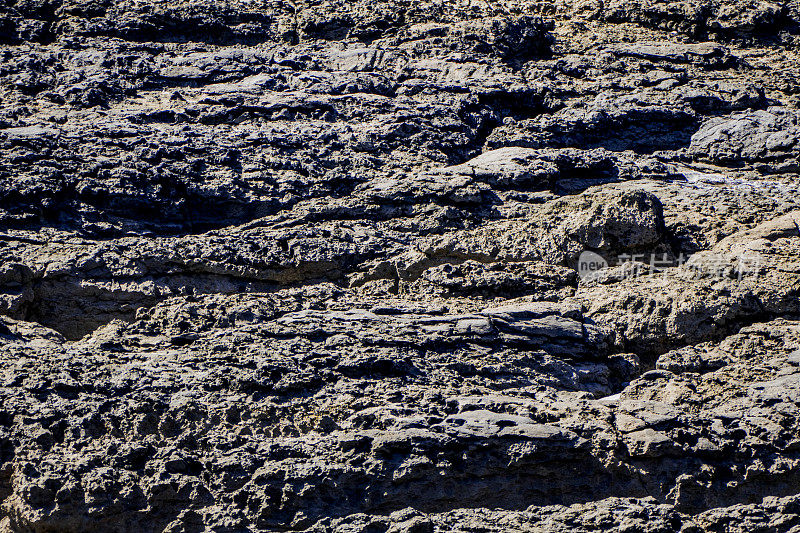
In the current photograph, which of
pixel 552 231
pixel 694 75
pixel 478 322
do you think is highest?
pixel 694 75

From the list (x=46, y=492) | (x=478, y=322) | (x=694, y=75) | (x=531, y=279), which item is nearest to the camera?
(x=46, y=492)

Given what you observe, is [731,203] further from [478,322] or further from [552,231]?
[478,322]

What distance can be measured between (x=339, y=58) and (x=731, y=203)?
5.04 m

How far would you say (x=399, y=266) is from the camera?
7.07 meters

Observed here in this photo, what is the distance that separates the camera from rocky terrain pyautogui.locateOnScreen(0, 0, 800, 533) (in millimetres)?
5223

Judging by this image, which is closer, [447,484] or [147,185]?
[447,484]

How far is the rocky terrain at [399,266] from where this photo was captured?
17.1ft

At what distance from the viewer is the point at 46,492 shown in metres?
5.09

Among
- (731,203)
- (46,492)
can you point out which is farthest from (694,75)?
(46,492)

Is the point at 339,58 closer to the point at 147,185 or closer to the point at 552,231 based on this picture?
the point at 147,185

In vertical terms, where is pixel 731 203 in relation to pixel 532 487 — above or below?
above

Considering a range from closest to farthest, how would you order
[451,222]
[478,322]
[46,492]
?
1. [46,492]
2. [478,322]
3. [451,222]

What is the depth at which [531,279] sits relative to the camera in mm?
6859

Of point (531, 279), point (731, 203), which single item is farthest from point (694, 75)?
point (531, 279)
